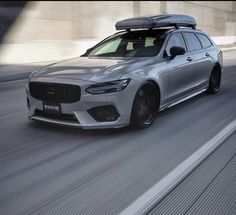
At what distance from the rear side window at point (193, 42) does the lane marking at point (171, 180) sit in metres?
2.55

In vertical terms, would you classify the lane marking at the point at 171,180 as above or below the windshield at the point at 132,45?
below

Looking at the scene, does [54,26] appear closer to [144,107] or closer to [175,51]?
[175,51]

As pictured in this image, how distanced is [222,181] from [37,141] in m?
2.62

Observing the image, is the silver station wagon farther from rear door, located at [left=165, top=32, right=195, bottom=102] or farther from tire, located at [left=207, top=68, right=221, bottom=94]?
tire, located at [left=207, top=68, right=221, bottom=94]

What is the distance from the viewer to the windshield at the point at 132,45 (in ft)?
22.0

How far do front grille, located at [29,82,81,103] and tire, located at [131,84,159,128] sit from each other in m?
0.88

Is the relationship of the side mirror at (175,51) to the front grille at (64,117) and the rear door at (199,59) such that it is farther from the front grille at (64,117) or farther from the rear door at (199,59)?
the front grille at (64,117)

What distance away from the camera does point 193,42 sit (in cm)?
796

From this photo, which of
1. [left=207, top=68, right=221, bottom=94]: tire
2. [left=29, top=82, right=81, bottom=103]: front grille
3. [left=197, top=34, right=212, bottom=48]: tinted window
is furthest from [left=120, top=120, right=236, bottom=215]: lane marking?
[left=207, top=68, right=221, bottom=94]: tire

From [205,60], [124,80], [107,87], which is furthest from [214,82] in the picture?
[107,87]

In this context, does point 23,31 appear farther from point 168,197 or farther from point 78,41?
point 168,197

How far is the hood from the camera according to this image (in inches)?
222

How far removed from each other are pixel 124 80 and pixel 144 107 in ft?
2.36

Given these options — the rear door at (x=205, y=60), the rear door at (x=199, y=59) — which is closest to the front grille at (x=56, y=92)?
the rear door at (x=199, y=59)
